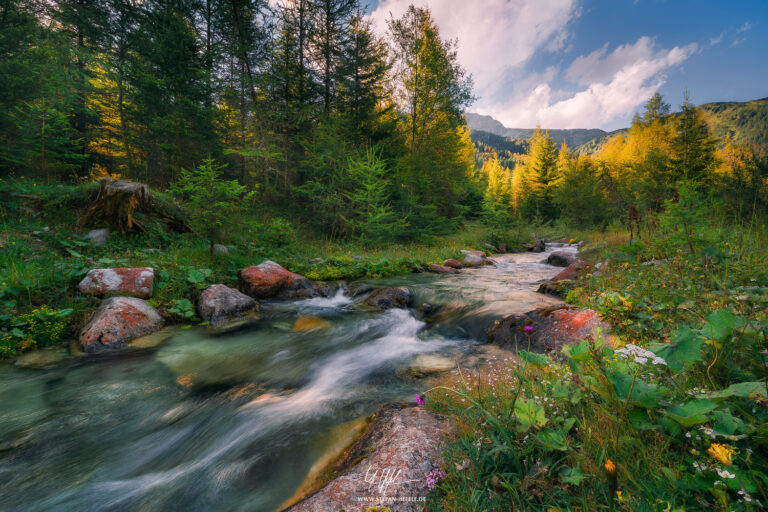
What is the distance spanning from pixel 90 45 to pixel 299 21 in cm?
1130

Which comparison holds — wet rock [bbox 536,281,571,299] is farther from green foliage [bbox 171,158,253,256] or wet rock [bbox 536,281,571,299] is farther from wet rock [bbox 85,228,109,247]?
wet rock [bbox 85,228,109,247]

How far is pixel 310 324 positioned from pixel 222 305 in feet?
5.43

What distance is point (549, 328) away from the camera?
3512 mm

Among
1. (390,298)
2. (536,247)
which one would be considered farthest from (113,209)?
(536,247)

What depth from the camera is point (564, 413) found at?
1.49m

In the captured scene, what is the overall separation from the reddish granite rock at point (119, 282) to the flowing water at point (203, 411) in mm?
1270

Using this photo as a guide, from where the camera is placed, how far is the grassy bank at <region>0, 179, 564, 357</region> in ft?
13.4

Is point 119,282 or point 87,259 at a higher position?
point 87,259

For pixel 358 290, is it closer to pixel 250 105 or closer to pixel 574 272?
pixel 574 272

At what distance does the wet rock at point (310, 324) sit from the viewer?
5.16 metres

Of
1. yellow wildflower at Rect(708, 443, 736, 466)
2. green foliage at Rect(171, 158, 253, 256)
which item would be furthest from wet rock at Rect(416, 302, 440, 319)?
green foliage at Rect(171, 158, 253, 256)

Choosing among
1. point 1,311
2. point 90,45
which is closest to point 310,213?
point 1,311

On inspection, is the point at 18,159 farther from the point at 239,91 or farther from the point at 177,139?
the point at 239,91

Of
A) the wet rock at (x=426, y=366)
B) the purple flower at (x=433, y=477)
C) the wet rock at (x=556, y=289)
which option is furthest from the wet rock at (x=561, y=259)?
the purple flower at (x=433, y=477)
